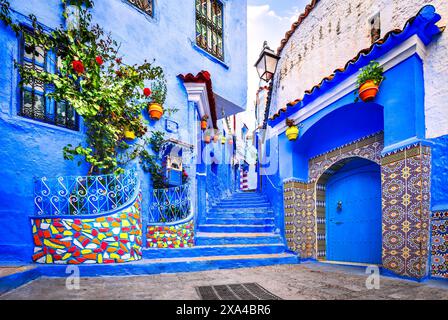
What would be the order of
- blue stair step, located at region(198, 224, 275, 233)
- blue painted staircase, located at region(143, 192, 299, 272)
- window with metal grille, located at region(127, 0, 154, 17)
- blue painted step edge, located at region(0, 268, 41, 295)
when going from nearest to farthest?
1. blue painted step edge, located at region(0, 268, 41, 295)
2. blue painted staircase, located at region(143, 192, 299, 272)
3. window with metal grille, located at region(127, 0, 154, 17)
4. blue stair step, located at region(198, 224, 275, 233)

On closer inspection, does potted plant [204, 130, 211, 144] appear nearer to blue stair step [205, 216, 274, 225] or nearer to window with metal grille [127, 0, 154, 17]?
blue stair step [205, 216, 274, 225]

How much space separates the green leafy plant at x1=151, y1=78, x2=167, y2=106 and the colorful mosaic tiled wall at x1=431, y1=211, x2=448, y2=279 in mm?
5253

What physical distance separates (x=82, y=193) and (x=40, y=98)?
173 centimetres

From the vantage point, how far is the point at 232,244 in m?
5.75

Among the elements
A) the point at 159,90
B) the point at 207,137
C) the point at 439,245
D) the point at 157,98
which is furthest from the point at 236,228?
the point at 439,245

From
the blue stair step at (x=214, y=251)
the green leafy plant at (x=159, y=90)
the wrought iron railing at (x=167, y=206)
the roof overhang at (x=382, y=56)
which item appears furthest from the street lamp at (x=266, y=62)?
the blue stair step at (x=214, y=251)

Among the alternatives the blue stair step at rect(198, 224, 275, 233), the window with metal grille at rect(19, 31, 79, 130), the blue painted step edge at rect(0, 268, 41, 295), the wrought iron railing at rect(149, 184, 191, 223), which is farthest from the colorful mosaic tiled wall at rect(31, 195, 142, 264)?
the blue stair step at rect(198, 224, 275, 233)

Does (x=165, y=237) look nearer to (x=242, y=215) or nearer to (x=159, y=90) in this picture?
(x=242, y=215)

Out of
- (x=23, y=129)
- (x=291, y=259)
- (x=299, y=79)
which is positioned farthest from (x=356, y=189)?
(x=23, y=129)

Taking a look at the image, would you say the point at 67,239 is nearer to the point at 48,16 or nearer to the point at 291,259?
the point at 48,16

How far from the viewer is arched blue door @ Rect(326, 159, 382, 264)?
16.4ft

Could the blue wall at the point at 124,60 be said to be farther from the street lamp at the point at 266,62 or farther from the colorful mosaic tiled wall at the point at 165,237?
the street lamp at the point at 266,62

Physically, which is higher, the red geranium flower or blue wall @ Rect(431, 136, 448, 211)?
the red geranium flower

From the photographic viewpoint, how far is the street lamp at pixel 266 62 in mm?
A: 7582
